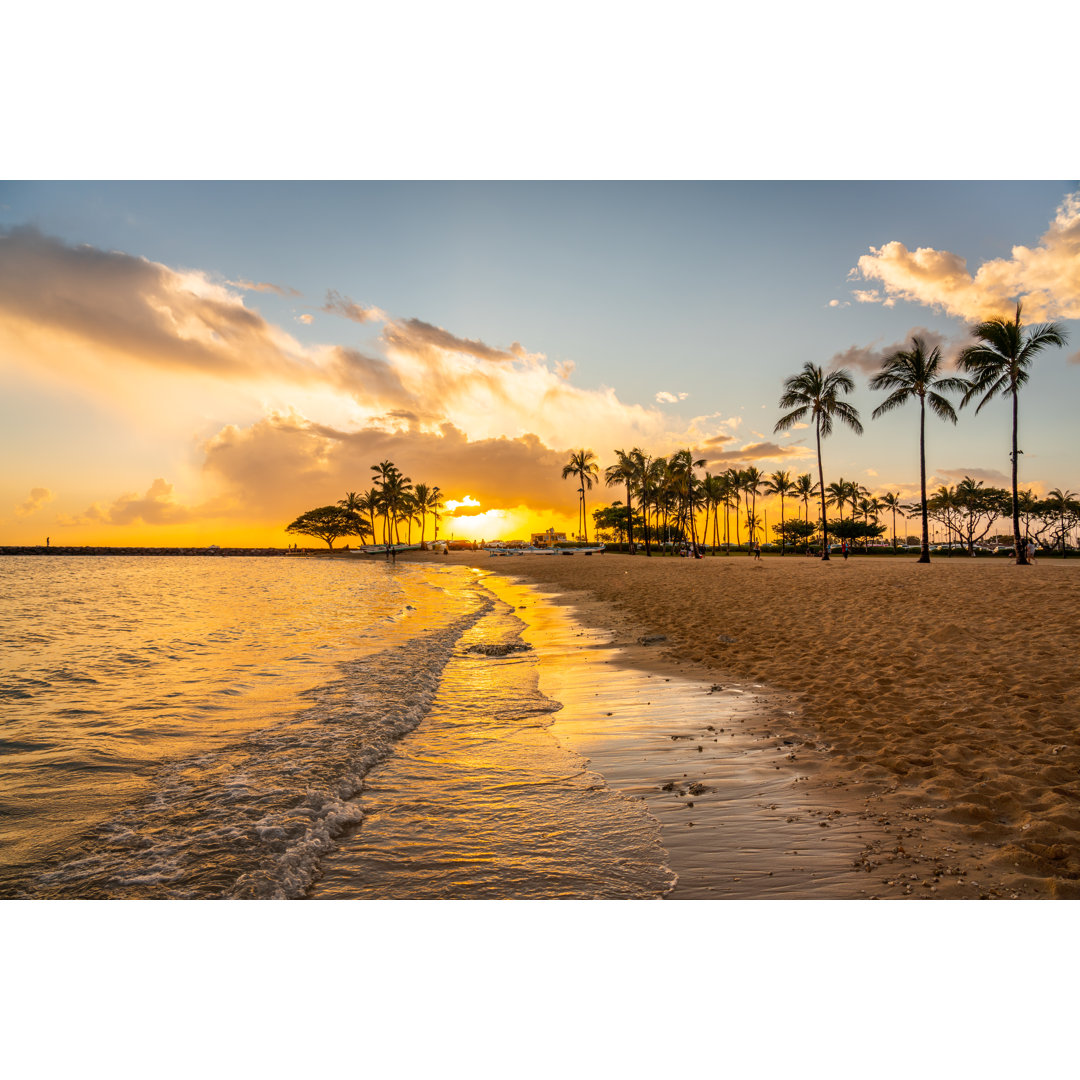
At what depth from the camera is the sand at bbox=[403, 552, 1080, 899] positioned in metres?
4.05

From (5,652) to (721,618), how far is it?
19277 millimetres

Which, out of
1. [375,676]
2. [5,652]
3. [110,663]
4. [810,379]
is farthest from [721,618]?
[810,379]

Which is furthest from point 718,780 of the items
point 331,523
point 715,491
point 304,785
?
point 331,523

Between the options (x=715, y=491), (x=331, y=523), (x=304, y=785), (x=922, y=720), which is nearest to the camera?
(x=304, y=785)

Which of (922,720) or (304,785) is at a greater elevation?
(922,720)

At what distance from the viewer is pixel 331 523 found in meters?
166

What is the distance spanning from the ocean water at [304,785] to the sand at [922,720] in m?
1.24

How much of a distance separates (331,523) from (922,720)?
171m

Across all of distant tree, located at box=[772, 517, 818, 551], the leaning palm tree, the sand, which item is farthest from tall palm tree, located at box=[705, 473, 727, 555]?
the sand

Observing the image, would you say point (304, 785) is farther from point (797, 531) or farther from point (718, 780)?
point (797, 531)

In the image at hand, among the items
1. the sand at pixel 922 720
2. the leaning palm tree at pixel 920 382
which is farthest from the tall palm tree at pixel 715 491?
the sand at pixel 922 720

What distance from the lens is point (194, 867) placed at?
4500mm

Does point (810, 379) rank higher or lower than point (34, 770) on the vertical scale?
higher

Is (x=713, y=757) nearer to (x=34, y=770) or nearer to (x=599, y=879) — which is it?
(x=599, y=879)
